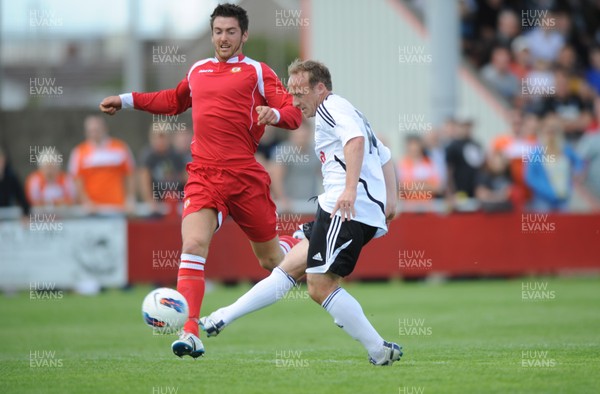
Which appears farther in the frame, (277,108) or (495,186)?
(495,186)

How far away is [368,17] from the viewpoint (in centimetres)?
2431

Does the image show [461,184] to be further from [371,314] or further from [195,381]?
[195,381]

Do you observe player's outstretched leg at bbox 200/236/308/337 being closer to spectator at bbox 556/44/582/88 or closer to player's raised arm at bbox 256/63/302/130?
player's raised arm at bbox 256/63/302/130

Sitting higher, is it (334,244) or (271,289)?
(334,244)

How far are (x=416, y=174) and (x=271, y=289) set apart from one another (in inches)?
385

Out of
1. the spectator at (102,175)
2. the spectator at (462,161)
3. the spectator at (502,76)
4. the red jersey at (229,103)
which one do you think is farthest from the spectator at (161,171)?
the red jersey at (229,103)

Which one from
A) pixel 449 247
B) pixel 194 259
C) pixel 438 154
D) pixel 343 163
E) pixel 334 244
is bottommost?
pixel 449 247

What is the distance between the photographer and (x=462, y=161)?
18594mm

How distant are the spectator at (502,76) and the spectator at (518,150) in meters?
3.65

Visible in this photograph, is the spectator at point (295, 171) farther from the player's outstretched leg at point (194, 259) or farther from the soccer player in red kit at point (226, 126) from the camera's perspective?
the player's outstretched leg at point (194, 259)

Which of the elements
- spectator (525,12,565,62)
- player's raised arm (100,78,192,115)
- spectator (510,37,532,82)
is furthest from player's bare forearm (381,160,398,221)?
spectator (525,12,565,62)

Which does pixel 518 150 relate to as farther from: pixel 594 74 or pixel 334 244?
pixel 334 244

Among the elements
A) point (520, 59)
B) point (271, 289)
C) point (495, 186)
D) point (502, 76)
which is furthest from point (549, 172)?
point (271, 289)

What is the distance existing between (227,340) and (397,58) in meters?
13.5
